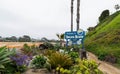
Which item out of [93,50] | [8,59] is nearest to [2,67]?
[8,59]

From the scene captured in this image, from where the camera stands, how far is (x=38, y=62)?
20.5 meters

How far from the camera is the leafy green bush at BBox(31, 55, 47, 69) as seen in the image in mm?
20375

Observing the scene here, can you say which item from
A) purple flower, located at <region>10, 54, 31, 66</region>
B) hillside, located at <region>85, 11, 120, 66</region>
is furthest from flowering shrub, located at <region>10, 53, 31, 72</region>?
hillside, located at <region>85, 11, 120, 66</region>

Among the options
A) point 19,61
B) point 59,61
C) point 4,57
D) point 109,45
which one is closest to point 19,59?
point 19,61

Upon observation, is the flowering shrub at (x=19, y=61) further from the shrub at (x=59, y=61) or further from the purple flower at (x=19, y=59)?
the shrub at (x=59, y=61)

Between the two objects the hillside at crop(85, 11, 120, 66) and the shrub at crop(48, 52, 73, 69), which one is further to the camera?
the hillside at crop(85, 11, 120, 66)

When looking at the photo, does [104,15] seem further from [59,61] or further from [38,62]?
[59,61]

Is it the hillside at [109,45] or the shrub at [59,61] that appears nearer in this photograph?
the shrub at [59,61]

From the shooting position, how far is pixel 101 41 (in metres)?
52.7

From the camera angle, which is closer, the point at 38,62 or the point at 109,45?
the point at 38,62

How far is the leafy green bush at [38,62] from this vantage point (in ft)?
66.8

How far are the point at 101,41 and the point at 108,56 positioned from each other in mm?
9529

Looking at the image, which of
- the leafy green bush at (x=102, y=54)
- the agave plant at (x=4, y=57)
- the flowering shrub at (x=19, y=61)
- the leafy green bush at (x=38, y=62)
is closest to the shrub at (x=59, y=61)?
the leafy green bush at (x=38, y=62)

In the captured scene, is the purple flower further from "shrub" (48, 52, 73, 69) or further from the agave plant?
"shrub" (48, 52, 73, 69)
